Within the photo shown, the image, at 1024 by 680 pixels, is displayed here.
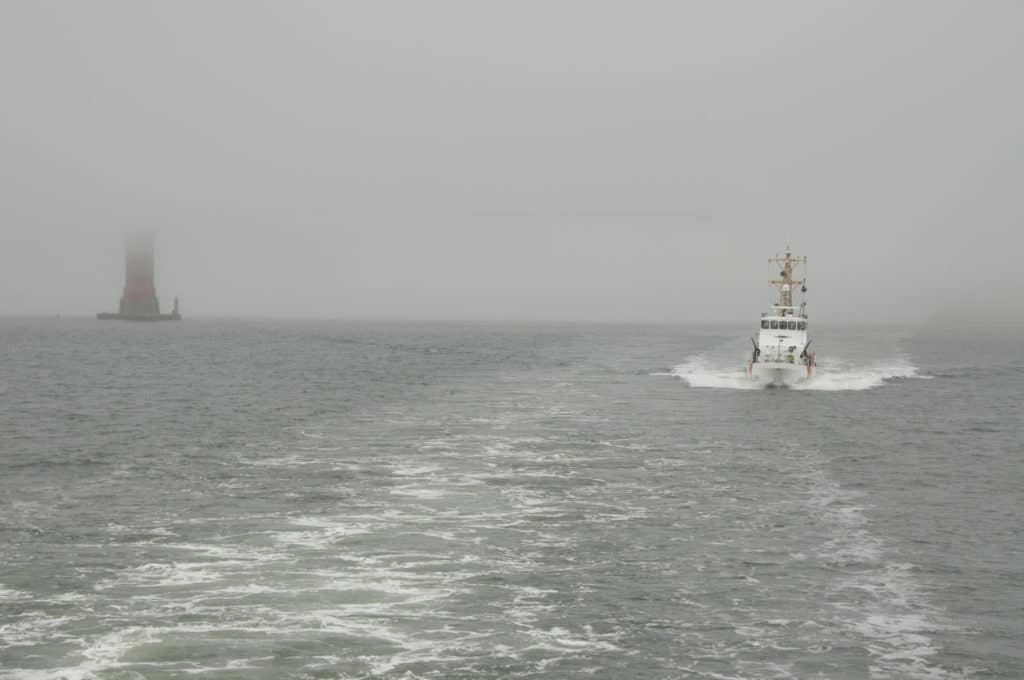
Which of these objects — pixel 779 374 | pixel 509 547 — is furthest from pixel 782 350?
pixel 509 547

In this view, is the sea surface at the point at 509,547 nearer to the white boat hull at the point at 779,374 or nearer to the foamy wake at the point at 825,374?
the white boat hull at the point at 779,374

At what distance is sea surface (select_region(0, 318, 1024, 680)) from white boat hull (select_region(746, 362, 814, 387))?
21.8 m

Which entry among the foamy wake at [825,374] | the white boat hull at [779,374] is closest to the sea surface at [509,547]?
the white boat hull at [779,374]

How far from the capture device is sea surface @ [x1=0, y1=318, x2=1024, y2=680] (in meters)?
16.6

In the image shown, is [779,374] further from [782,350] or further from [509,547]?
[509,547]

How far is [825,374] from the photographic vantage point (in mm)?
99000

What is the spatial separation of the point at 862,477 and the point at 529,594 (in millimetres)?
21196

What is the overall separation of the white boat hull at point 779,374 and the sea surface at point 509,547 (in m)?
21.8

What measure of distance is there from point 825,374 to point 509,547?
8213cm

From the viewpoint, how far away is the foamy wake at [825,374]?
8512cm

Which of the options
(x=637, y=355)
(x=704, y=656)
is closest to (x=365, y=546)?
(x=704, y=656)

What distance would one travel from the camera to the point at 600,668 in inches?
623

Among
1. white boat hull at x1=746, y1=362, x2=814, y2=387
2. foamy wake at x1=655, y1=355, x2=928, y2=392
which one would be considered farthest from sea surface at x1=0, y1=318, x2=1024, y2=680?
foamy wake at x1=655, y1=355, x2=928, y2=392

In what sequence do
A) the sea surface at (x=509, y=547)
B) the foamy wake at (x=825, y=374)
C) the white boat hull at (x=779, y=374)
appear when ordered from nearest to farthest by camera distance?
the sea surface at (x=509, y=547) < the white boat hull at (x=779, y=374) < the foamy wake at (x=825, y=374)
